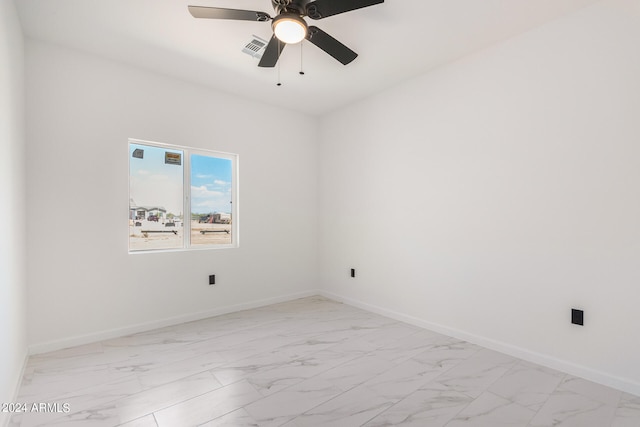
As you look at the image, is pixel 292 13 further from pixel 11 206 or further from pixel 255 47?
pixel 11 206

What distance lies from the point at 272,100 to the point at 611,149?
11.1ft

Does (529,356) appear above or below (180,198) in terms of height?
below

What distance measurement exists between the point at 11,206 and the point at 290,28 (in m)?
2.18

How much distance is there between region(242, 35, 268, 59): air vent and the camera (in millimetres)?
2621

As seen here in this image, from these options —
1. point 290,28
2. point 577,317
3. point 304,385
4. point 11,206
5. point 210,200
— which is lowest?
point 304,385

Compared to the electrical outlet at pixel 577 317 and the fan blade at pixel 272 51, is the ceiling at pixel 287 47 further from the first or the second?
the electrical outlet at pixel 577 317

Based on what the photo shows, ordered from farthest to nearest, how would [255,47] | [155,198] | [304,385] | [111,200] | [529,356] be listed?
1. [155,198]
2. [111,200]
3. [255,47]
4. [529,356]
5. [304,385]

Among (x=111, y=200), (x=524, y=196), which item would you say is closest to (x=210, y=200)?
(x=111, y=200)

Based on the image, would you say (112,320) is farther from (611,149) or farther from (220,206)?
(611,149)

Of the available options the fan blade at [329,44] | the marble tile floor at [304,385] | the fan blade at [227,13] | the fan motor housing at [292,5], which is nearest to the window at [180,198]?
the marble tile floor at [304,385]

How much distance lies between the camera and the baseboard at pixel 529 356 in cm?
209

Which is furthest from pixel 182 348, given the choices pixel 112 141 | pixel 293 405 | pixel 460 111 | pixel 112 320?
pixel 460 111

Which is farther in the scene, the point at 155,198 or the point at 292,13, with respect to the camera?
the point at 155,198

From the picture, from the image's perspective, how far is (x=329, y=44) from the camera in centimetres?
225
